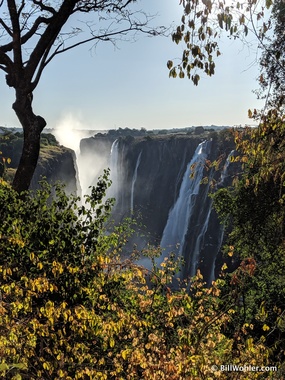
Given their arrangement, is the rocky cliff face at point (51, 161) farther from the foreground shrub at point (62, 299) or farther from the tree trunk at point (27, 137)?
the tree trunk at point (27, 137)

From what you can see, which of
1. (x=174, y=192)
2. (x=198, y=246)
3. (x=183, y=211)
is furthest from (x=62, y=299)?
(x=174, y=192)

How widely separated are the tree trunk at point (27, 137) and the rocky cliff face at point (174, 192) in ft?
137

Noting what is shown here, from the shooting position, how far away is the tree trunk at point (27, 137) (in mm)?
7172

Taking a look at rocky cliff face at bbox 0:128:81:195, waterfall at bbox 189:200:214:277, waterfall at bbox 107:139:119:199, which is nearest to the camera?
waterfall at bbox 189:200:214:277

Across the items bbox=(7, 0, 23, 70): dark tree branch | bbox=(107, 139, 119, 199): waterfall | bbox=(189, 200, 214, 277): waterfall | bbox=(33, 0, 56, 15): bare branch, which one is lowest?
bbox=(189, 200, 214, 277): waterfall

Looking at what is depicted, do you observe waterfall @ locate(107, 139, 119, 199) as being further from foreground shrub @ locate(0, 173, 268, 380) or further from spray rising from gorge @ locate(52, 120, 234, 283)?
foreground shrub @ locate(0, 173, 268, 380)

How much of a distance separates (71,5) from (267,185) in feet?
41.8

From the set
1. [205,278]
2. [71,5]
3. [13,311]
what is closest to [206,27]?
[71,5]

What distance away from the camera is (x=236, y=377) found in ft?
22.8

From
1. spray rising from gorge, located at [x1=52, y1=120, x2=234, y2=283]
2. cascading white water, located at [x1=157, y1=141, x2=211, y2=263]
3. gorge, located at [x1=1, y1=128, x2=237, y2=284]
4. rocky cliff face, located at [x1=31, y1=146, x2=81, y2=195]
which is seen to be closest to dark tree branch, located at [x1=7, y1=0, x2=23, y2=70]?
gorge, located at [x1=1, y1=128, x2=237, y2=284]

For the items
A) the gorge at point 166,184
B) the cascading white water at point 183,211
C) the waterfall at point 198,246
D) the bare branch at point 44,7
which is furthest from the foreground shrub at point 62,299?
the cascading white water at point 183,211

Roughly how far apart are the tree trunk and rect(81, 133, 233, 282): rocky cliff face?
41.7m

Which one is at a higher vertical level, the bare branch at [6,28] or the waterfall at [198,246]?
the bare branch at [6,28]

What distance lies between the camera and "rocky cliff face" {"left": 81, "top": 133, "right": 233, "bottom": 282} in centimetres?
5300
